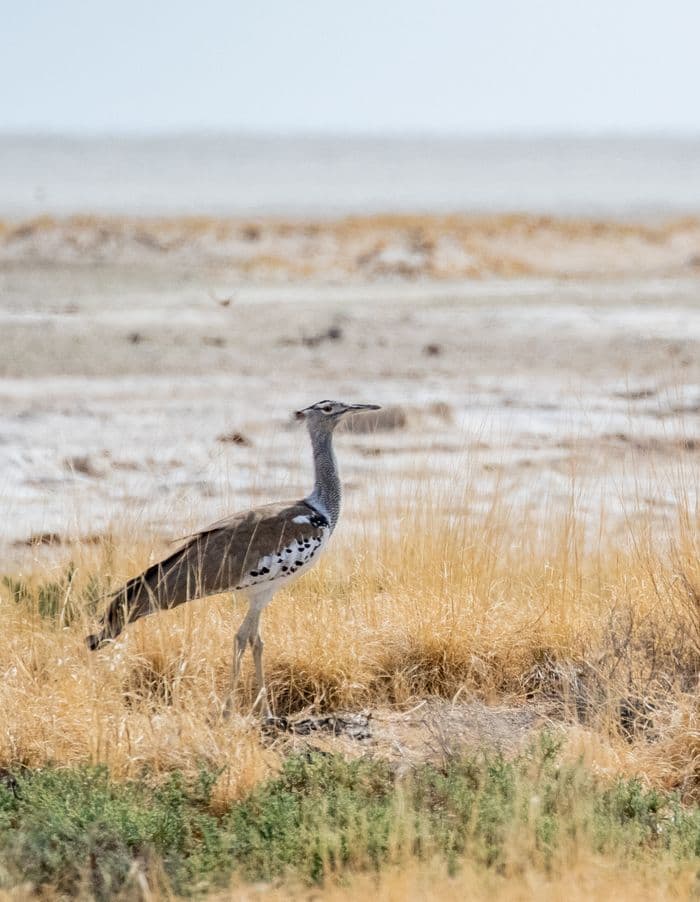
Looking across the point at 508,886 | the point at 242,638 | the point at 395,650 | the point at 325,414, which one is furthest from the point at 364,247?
the point at 508,886

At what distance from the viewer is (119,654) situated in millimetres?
5395

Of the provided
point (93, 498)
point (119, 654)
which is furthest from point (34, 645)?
point (93, 498)

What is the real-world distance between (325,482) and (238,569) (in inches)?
21.6

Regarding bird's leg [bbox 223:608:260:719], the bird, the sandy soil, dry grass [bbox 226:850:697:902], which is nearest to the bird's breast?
the bird

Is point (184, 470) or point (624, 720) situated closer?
point (624, 720)

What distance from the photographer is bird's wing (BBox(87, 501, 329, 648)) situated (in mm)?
5176

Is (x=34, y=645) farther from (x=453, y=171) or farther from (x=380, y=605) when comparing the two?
(x=453, y=171)

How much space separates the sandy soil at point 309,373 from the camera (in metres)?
8.80

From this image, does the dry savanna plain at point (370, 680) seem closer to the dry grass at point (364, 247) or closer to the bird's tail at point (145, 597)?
the bird's tail at point (145, 597)

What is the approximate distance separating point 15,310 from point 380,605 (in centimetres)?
1358

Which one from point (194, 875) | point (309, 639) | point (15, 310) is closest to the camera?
point (194, 875)

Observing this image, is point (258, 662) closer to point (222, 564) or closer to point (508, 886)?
point (222, 564)

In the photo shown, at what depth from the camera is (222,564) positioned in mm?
5207

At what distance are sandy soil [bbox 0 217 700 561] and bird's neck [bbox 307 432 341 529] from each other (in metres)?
1.18
